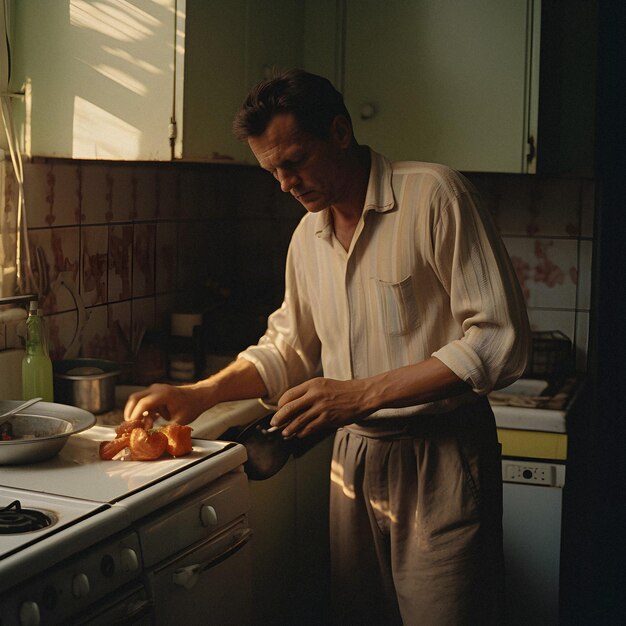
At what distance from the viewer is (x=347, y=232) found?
1827mm

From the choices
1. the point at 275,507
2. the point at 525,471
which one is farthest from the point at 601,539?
the point at 275,507

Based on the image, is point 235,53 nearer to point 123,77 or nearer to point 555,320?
point 123,77

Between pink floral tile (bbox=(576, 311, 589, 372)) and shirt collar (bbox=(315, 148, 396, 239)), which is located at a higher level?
shirt collar (bbox=(315, 148, 396, 239))

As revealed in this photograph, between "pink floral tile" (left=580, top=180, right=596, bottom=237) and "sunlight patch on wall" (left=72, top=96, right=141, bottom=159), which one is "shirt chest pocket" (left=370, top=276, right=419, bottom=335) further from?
"pink floral tile" (left=580, top=180, right=596, bottom=237)

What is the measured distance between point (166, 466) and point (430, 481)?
0.49m

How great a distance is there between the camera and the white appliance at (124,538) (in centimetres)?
129

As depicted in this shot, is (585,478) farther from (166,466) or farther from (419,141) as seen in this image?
(166,466)

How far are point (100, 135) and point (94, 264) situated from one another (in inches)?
18.4

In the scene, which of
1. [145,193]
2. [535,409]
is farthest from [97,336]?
[535,409]

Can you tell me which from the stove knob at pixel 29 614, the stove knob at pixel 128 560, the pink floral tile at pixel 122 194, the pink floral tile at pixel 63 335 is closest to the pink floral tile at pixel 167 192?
the pink floral tile at pixel 122 194

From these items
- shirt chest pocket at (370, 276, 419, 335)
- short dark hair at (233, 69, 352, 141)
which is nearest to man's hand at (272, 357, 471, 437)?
shirt chest pocket at (370, 276, 419, 335)

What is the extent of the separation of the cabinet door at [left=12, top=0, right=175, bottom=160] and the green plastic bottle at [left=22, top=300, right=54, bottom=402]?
0.38 m

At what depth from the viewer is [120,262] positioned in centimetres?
257

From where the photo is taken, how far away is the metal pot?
212 centimetres
